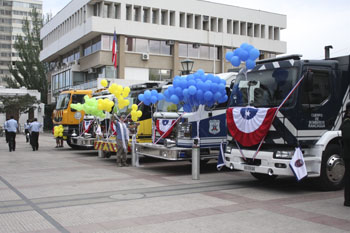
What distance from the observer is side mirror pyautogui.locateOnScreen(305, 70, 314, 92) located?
8.66m

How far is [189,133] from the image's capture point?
11.8 meters

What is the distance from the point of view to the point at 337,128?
9383 millimetres

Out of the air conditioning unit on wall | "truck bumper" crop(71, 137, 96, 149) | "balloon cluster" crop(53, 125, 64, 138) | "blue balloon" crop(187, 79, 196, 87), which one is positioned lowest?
"truck bumper" crop(71, 137, 96, 149)

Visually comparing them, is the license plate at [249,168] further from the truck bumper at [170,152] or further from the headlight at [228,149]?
the truck bumper at [170,152]

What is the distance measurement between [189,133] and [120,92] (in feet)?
11.2

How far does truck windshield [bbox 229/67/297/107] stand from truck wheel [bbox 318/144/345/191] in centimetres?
153

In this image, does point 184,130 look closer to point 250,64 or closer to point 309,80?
point 250,64

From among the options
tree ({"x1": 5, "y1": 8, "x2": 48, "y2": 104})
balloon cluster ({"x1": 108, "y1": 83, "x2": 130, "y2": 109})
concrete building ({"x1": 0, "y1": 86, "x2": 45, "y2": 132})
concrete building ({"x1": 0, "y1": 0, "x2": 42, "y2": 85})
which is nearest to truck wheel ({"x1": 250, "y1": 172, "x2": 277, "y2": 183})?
balloon cluster ({"x1": 108, "y1": 83, "x2": 130, "y2": 109})

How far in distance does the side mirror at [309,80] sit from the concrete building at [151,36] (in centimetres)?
3301

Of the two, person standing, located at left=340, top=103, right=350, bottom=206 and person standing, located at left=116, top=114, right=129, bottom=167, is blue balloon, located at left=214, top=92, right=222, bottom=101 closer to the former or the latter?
person standing, located at left=116, top=114, right=129, bottom=167

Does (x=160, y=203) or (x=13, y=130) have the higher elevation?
(x=13, y=130)

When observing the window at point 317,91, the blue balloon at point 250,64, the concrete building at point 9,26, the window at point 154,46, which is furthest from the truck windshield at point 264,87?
the concrete building at point 9,26

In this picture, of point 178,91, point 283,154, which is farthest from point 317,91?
point 178,91

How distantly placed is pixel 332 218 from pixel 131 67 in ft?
124
